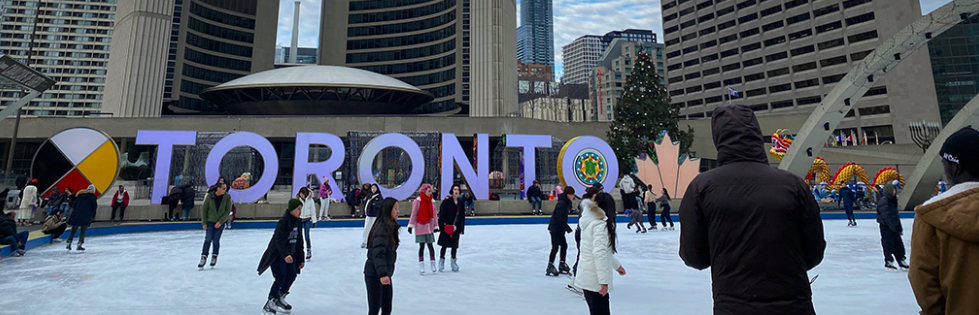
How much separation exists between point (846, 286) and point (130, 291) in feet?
35.0

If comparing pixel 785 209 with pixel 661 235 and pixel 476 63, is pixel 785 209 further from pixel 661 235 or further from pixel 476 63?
pixel 476 63

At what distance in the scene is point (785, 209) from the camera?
2.03 m

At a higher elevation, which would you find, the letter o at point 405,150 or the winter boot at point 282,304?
the letter o at point 405,150

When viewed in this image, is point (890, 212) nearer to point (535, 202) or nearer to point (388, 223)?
point (388, 223)

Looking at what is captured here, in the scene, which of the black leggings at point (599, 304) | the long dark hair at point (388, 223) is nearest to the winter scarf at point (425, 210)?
the long dark hair at point (388, 223)

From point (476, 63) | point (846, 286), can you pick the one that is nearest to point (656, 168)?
point (846, 286)

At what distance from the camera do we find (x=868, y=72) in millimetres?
17859

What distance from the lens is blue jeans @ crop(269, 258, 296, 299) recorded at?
17.4ft

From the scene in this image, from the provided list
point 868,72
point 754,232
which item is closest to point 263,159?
point 754,232

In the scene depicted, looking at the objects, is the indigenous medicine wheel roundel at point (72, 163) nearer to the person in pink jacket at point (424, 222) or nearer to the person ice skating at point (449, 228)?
the person in pink jacket at point (424, 222)

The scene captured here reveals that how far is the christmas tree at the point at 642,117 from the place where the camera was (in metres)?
31.3

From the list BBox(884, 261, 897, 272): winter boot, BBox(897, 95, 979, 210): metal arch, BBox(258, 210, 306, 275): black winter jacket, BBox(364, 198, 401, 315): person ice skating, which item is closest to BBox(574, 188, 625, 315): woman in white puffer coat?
BBox(364, 198, 401, 315): person ice skating

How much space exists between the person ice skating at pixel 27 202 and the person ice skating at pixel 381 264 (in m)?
17.6

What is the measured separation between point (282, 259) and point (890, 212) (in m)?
9.58
